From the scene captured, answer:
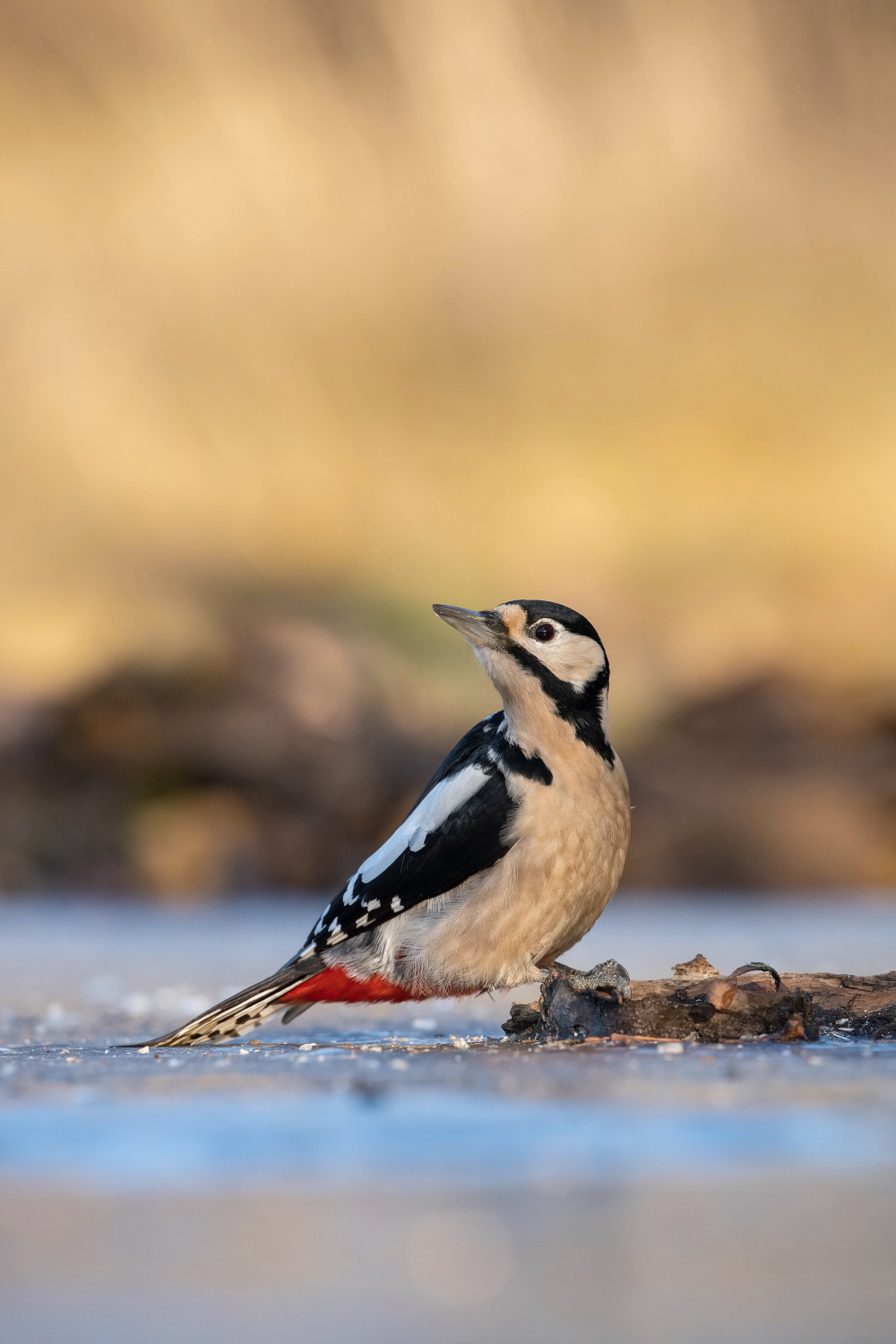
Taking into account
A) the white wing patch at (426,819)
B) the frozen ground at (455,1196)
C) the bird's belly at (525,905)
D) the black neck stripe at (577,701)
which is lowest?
the frozen ground at (455,1196)

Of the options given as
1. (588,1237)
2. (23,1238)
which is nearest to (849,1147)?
(588,1237)

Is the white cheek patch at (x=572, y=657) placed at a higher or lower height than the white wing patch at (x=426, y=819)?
higher

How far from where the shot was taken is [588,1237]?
797 millimetres

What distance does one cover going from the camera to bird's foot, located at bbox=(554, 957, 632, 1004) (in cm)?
186

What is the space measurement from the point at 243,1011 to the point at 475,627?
78 centimetres

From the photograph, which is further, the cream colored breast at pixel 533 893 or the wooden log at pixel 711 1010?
the cream colored breast at pixel 533 893

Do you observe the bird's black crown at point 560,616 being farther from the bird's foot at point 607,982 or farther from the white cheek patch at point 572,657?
the bird's foot at point 607,982

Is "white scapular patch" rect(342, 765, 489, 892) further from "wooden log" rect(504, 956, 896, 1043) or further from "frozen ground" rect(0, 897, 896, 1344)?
"frozen ground" rect(0, 897, 896, 1344)

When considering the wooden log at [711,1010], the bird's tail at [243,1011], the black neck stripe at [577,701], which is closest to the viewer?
the wooden log at [711,1010]

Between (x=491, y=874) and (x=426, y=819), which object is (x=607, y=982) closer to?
(x=491, y=874)

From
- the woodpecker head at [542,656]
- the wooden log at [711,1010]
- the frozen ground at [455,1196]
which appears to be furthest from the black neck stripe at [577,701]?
the frozen ground at [455,1196]

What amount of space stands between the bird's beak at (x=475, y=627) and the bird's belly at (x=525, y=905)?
0.34 meters

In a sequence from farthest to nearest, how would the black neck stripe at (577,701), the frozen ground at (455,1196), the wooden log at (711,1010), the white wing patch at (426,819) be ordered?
1. the black neck stripe at (577,701)
2. the white wing patch at (426,819)
3. the wooden log at (711,1010)
4. the frozen ground at (455,1196)

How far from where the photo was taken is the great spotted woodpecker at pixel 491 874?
2.15m
